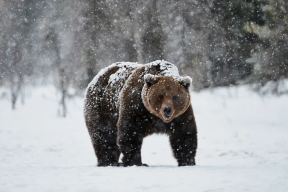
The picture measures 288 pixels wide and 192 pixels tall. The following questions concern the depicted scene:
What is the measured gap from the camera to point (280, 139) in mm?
8680

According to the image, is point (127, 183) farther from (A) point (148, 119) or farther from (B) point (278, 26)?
(B) point (278, 26)

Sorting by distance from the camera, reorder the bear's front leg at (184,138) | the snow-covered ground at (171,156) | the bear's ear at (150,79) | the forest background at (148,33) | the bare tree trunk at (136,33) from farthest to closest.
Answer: the bare tree trunk at (136,33) < the forest background at (148,33) < the bear's front leg at (184,138) < the bear's ear at (150,79) < the snow-covered ground at (171,156)

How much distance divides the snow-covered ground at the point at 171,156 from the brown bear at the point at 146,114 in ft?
1.46

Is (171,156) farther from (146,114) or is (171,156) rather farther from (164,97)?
(164,97)

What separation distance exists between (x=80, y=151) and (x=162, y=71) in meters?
4.49

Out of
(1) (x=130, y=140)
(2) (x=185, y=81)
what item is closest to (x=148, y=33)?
(2) (x=185, y=81)

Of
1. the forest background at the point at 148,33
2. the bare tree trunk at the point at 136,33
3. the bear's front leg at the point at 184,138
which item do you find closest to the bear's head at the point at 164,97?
the bear's front leg at the point at 184,138

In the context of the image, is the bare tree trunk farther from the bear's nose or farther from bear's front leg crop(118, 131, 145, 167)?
the bear's nose

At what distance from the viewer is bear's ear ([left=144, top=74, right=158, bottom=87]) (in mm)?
4785

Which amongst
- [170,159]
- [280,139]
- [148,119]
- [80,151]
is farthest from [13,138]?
[280,139]

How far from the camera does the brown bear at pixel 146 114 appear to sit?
4695 mm

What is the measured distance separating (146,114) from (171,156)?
3.11 meters

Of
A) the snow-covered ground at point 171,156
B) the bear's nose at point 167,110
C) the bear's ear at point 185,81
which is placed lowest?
the snow-covered ground at point 171,156

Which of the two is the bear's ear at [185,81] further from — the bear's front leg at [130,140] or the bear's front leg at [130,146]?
the bear's front leg at [130,146]
